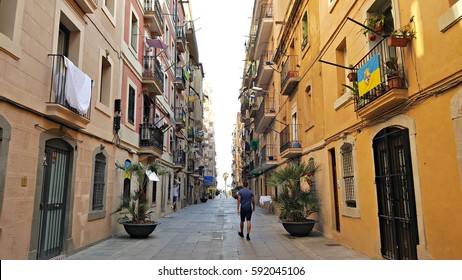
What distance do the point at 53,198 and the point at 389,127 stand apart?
7788mm

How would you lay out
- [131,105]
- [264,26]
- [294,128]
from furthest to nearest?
[264,26] < [294,128] < [131,105]

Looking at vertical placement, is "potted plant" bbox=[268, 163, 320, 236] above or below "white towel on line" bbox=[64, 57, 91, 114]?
below

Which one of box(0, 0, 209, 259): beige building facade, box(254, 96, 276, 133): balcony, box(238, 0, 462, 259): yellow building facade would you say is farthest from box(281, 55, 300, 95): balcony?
box(0, 0, 209, 259): beige building facade

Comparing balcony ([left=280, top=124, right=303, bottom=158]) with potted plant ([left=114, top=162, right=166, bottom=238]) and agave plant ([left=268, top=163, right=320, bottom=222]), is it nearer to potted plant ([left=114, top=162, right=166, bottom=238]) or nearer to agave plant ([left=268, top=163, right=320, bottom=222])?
agave plant ([left=268, top=163, right=320, bottom=222])

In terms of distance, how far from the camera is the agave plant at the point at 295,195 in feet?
37.1

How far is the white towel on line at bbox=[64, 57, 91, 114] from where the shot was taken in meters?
7.75

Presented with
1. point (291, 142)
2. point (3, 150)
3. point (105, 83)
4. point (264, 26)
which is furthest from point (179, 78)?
point (3, 150)

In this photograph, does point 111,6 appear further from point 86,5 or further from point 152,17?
point 152,17

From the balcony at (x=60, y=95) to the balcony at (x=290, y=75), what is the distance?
9805 millimetres

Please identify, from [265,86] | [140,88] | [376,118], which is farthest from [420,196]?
[265,86]

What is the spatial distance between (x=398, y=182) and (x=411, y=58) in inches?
95.8

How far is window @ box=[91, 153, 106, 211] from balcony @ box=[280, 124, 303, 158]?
26.2 ft

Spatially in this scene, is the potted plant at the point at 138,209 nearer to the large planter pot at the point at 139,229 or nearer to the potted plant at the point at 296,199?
the large planter pot at the point at 139,229

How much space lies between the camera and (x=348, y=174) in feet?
31.7
